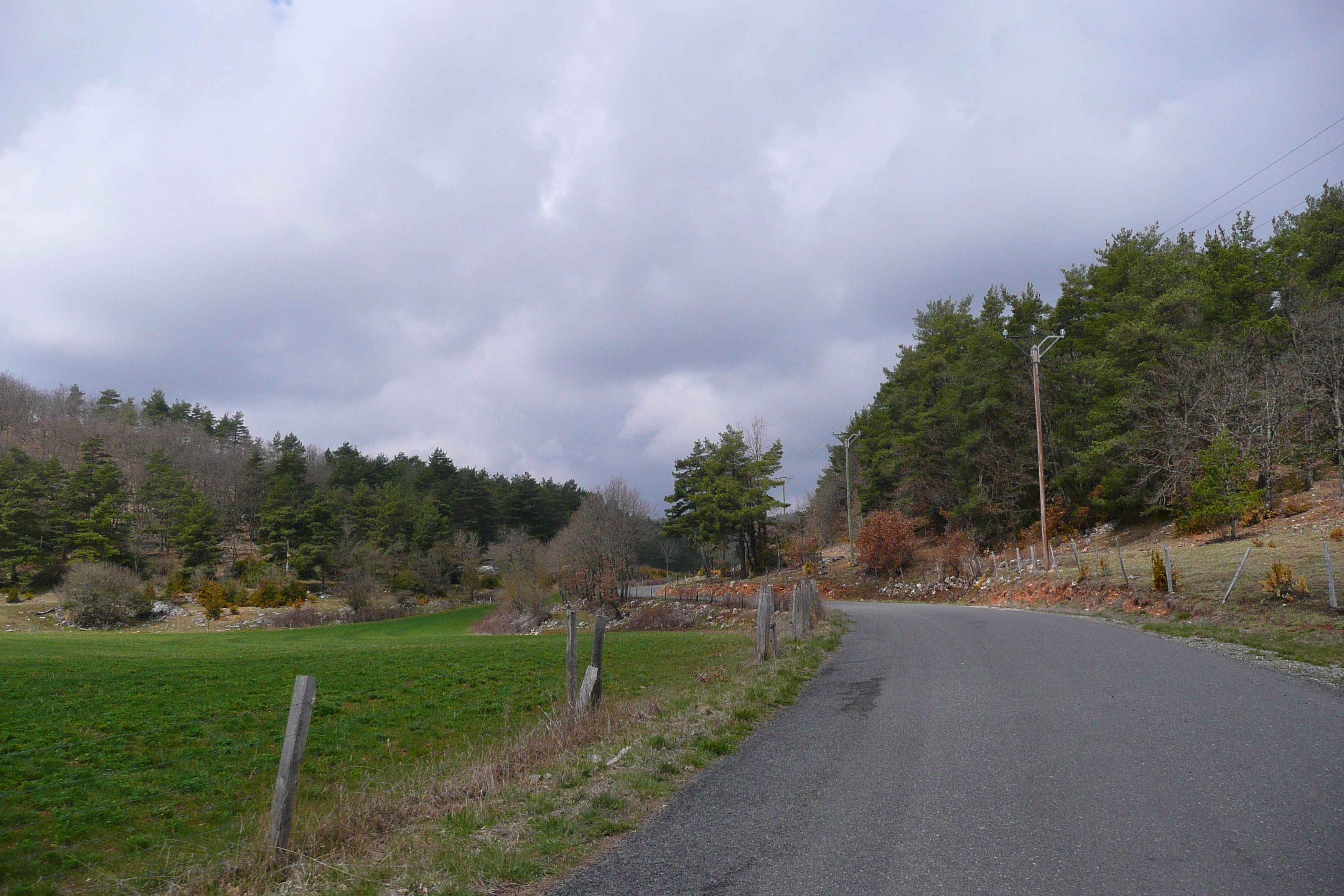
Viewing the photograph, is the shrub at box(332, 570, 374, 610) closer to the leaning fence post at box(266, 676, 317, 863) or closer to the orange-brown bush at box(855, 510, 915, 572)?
the orange-brown bush at box(855, 510, 915, 572)

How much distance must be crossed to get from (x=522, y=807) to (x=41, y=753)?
29.5ft

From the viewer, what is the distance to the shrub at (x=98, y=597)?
164ft

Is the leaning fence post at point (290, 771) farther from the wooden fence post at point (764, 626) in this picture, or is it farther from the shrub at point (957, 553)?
the shrub at point (957, 553)

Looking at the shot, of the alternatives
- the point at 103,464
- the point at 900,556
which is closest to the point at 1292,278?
the point at 900,556

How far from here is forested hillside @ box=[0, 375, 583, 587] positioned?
207 feet

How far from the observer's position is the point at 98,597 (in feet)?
165

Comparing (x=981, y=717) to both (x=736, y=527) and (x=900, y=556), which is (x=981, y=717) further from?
(x=736, y=527)

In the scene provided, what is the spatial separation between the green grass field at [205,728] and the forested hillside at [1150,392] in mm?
26690

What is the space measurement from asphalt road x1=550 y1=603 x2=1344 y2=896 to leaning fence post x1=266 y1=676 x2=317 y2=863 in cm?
225

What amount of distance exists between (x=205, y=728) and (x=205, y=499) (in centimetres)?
7292

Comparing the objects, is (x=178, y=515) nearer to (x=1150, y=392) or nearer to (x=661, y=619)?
(x=661, y=619)

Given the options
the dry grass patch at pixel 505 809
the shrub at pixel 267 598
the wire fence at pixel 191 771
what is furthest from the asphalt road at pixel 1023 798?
the shrub at pixel 267 598

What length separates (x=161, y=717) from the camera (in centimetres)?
1286

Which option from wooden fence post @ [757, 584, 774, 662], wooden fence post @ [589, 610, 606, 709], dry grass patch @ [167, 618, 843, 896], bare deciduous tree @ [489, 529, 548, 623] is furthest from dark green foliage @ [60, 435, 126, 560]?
wooden fence post @ [589, 610, 606, 709]
